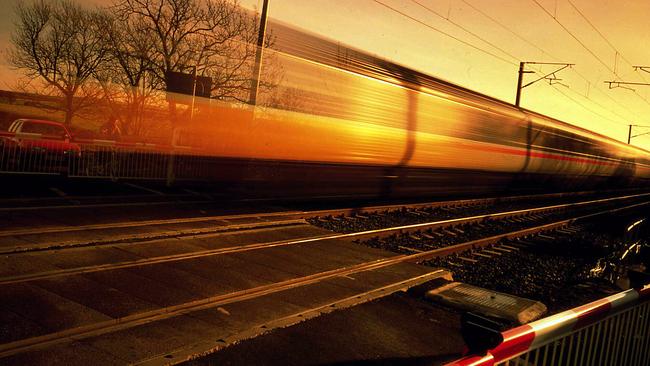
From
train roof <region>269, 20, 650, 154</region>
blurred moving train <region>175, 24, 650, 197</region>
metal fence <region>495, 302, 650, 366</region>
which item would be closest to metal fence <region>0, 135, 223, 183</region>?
blurred moving train <region>175, 24, 650, 197</region>

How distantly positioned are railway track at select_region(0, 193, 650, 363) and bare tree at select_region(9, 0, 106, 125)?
3075 mm

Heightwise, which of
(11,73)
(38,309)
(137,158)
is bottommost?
(38,309)

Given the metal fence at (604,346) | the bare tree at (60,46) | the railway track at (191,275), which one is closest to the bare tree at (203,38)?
the bare tree at (60,46)

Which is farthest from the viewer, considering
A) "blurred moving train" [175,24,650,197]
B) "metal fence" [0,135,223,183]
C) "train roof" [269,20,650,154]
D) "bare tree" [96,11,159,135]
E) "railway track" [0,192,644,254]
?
"metal fence" [0,135,223,183]

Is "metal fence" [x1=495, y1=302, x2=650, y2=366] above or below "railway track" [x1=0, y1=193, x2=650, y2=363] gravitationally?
above

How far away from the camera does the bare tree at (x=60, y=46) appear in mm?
8836

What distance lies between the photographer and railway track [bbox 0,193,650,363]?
4637 millimetres

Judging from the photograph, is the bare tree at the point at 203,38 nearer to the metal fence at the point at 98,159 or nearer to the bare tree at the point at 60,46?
the bare tree at the point at 60,46

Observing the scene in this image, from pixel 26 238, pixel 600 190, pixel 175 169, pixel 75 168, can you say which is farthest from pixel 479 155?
pixel 600 190

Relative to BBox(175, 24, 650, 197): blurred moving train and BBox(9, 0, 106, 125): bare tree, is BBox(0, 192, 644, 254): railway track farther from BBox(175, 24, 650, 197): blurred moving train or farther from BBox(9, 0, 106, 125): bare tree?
BBox(9, 0, 106, 125): bare tree

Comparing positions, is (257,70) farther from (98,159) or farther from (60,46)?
(98,159)

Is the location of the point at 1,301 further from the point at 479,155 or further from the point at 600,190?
the point at 600,190

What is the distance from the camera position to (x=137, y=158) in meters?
13.5

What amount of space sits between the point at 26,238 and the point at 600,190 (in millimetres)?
42383
